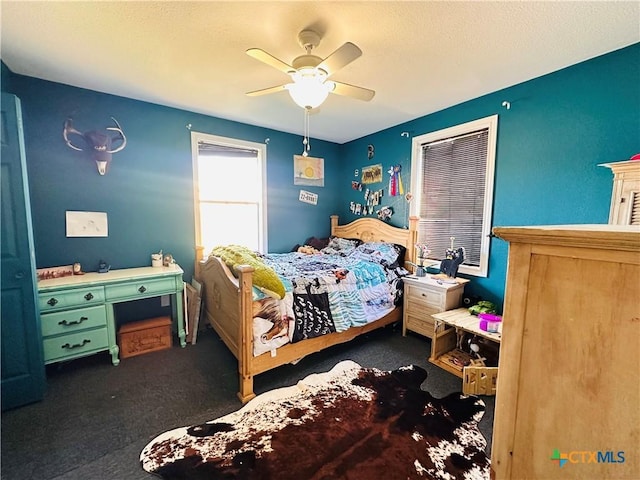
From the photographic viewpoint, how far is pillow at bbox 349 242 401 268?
3180 millimetres

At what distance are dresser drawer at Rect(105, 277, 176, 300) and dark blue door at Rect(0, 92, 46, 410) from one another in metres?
0.52

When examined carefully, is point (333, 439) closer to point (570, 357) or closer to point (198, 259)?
point (570, 357)

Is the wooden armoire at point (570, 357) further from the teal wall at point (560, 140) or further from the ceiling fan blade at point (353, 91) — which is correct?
the teal wall at point (560, 140)

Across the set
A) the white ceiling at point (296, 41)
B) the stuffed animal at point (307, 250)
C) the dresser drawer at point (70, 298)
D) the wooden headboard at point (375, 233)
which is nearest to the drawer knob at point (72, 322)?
the dresser drawer at point (70, 298)

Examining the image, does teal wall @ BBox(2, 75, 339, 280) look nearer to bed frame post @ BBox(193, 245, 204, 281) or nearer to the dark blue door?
bed frame post @ BBox(193, 245, 204, 281)

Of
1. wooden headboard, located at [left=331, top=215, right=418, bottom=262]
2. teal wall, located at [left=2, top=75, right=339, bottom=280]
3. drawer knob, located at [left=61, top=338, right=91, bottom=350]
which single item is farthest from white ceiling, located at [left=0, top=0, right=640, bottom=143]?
drawer knob, located at [left=61, top=338, right=91, bottom=350]

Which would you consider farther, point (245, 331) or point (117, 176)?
point (117, 176)

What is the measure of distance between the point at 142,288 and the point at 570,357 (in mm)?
3009

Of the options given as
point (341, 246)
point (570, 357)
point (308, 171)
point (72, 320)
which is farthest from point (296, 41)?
point (72, 320)

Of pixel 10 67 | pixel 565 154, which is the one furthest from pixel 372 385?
pixel 10 67

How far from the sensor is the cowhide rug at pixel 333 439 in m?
1.47

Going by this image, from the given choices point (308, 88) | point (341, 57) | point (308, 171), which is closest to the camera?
point (341, 57)

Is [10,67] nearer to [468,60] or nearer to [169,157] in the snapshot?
[169,157]

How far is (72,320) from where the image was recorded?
2.24 m
